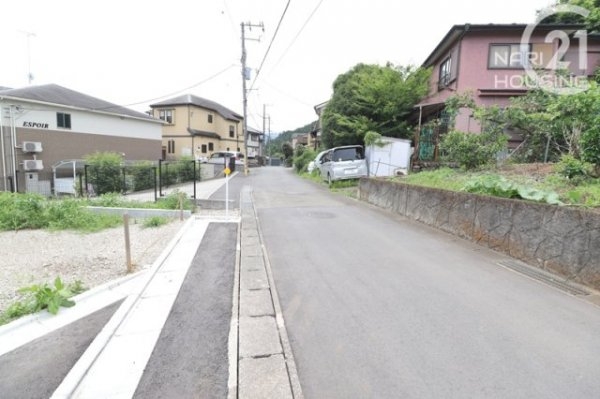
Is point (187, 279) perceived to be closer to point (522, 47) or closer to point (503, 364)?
point (503, 364)

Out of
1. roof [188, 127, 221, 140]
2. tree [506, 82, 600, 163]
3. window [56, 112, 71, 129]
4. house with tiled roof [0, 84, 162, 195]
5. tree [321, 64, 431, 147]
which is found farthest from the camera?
roof [188, 127, 221, 140]

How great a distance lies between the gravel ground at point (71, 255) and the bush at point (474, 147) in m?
7.57

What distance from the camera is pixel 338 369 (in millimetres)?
2564

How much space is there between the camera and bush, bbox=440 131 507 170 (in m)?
8.43

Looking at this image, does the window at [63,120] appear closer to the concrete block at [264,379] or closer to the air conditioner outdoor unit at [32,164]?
the air conditioner outdoor unit at [32,164]

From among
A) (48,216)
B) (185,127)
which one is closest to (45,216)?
(48,216)

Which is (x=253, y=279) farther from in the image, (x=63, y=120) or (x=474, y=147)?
(x=63, y=120)

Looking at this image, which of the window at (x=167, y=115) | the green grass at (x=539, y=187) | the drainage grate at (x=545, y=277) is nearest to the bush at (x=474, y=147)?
the green grass at (x=539, y=187)

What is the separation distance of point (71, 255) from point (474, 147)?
940cm

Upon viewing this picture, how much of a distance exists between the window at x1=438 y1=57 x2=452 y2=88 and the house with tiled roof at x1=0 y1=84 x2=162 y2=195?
20527 millimetres

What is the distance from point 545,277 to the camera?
167 inches

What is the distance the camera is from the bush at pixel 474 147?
843cm

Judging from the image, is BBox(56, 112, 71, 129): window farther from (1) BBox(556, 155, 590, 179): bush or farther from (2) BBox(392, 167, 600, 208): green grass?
(1) BBox(556, 155, 590, 179): bush

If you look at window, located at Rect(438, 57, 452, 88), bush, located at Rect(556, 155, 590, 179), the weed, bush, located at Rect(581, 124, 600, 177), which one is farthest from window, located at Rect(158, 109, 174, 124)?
bush, located at Rect(581, 124, 600, 177)
